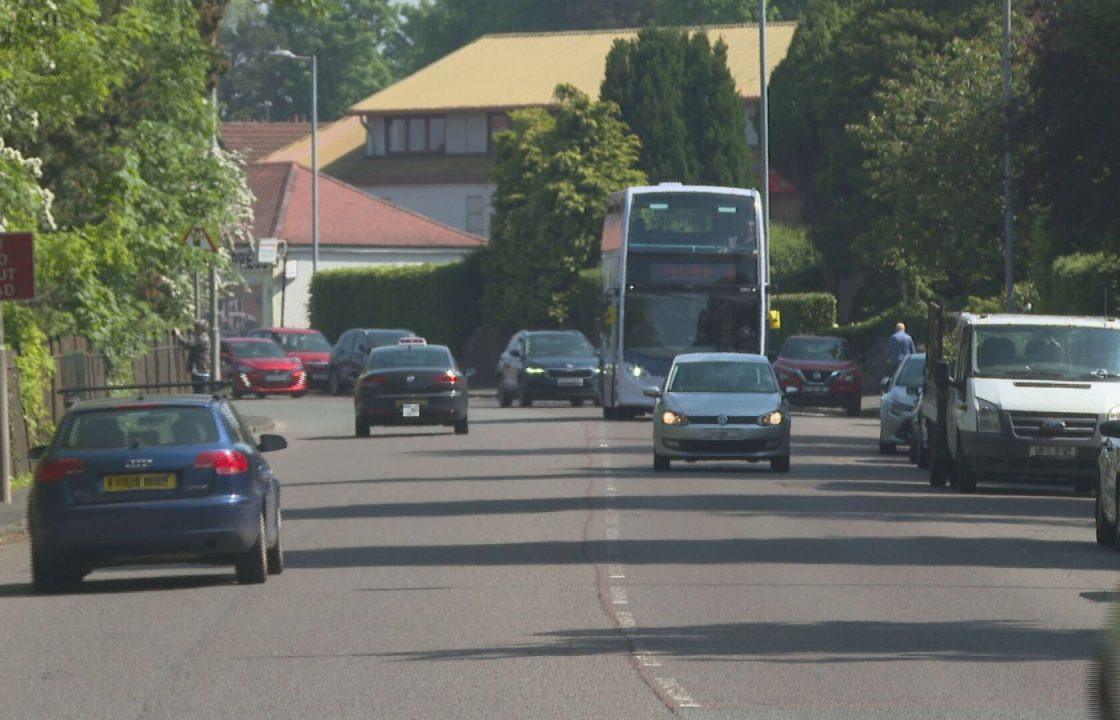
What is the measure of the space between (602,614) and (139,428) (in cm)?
394

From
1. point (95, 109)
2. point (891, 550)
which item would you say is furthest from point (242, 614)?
point (95, 109)

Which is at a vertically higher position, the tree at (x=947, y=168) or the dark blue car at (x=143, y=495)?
the tree at (x=947, y=168)

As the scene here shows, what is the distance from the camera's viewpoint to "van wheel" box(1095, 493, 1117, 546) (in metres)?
18.9

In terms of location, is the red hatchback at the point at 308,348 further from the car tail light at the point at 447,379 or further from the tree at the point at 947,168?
the car tail light at the point at 447,379

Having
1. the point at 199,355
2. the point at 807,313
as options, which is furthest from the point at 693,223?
the point at 807,313

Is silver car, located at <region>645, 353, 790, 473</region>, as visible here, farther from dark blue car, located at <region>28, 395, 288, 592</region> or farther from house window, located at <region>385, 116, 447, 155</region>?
house window, located at <region>385, 116, 447, 155</region>

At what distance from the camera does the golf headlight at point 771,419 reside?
28266 mm

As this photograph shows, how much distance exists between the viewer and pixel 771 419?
28.3 metres

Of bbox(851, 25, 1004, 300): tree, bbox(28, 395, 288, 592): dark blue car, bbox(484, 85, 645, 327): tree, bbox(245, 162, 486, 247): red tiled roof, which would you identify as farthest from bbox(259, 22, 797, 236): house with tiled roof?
bbox(28, 395, 288, 592): dark blue car

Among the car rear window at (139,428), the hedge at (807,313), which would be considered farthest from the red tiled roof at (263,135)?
the car rear window at (139,428)

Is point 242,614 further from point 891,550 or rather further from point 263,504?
point 891,550

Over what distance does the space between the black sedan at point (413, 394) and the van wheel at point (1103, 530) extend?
19710mm

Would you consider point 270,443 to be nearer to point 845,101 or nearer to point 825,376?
point 825,376

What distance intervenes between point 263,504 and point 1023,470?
10.9 m
